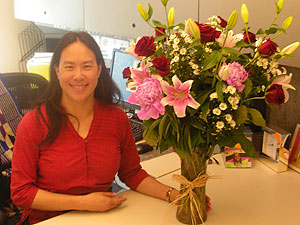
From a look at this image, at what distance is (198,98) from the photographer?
3.07 feet

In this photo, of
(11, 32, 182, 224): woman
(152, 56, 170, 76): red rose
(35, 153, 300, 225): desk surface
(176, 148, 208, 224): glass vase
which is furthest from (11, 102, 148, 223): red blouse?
(152, 56, 170, 76): red rose

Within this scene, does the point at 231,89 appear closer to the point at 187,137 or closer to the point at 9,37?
the point at 187,137

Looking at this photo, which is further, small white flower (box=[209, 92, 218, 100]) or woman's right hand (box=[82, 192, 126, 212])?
woman's right hand (box=[82, 192, 126, 212])

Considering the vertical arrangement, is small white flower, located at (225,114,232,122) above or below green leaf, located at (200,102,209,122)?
below

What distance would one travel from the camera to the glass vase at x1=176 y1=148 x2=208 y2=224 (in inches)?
42.1

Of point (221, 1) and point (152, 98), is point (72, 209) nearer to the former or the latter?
point (152, 98)

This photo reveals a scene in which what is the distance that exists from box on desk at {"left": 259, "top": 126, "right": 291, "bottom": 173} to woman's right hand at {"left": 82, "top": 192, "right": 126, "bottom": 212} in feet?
2.24

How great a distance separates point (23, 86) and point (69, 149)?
3.17 feet

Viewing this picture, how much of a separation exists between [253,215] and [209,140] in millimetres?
345

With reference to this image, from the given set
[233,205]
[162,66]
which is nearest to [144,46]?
[162,66]

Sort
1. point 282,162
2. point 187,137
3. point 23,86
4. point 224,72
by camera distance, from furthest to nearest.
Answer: point 23,86 < point 282,162 < point 187,137 < point 224,72

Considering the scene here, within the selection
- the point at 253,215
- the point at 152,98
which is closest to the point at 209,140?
the point at 152,98

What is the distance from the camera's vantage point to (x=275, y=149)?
58.4 inches

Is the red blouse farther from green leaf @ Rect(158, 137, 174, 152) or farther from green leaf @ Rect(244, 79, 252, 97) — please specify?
green leaf @ Rect(244, 79, 252, 97)
